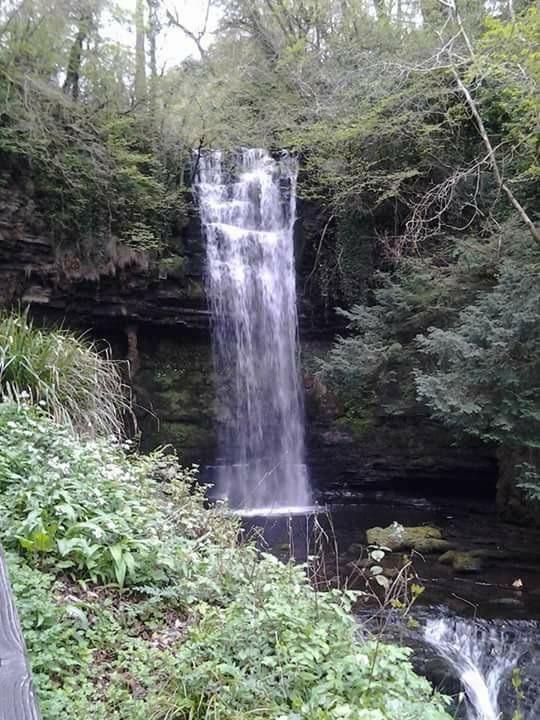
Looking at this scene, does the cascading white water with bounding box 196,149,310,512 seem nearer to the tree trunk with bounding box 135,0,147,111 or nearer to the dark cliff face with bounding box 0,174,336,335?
the dark cliff face with bounding box 0,174,336,335

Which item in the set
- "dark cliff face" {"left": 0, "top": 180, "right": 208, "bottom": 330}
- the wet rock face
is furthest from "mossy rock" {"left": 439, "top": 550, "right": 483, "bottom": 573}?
"dark cliff face" {"left": 0, "top": 180, "right": 208, "bottom": 330}

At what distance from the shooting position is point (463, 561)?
7121 millimetres

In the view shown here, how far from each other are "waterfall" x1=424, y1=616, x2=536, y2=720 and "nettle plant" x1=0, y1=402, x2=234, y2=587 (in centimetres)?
255

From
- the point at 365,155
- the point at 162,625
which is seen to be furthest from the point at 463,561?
the point at 365,155

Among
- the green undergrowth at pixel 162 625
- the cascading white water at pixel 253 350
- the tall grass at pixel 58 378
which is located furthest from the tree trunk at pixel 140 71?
the green undergrowth at pixel 162 625

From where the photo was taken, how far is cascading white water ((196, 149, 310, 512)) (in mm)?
11961

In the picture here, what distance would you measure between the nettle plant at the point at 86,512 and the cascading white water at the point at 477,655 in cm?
254

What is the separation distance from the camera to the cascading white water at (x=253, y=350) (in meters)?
12.0

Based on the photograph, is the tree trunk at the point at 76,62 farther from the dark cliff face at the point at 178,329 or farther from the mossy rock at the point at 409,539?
the mossy rock at the point at 409,539

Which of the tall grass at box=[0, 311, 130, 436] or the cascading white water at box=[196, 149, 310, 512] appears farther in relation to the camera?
the cascading white water at box=[196, 149, 310, 512]

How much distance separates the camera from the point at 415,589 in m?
2.28

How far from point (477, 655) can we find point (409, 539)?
107 inches

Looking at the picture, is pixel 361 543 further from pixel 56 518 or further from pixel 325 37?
pixel 325 37

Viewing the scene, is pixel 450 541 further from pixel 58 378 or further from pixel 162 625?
pixel 162 625
